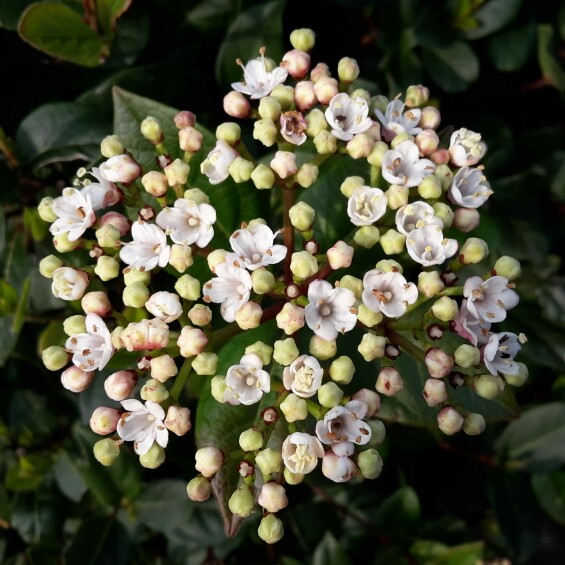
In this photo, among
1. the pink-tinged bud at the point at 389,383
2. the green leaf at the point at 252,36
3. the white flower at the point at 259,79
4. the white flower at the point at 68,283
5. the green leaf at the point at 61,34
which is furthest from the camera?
the green leaf at the point at 252,36

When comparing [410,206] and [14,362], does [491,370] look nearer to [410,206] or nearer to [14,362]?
[410,206]

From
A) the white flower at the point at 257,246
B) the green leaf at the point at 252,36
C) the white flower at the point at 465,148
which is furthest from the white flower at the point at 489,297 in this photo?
the green leaf at the point at 252,36

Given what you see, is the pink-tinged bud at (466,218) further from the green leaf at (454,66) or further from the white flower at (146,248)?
the green leaf at (454,66)

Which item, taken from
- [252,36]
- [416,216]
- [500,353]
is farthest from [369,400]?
[252,36]

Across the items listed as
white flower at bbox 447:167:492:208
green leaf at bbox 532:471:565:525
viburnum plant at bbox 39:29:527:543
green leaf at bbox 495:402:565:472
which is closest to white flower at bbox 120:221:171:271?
viburnum plant at bbox 39:29:527:543

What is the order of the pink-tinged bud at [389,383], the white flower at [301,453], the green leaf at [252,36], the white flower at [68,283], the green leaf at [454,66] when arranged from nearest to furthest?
1. the white flower at [301,453]
2. the pink-tinged bud at [389,383]
3. the white flower at [68,283]
4. the green leaf at [252,36]
5. the green leaf at [454,66]

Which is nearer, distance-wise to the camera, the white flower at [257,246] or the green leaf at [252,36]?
the white flower at [257,246]

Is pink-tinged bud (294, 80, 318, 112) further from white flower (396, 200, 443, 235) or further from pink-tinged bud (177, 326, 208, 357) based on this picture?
pink-tinged bud (177, 326, 208, 357)
